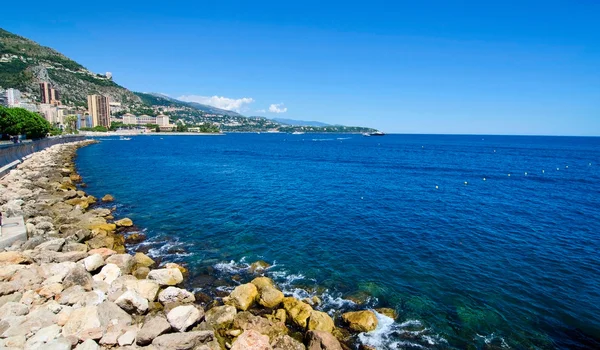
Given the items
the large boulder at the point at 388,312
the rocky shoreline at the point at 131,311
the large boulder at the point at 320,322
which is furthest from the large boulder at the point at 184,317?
the large boulder at the point at 388,312

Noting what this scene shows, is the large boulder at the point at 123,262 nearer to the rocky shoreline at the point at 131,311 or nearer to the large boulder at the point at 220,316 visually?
the rocky shoreline at the point at 131,311

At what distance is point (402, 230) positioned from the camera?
26203mm

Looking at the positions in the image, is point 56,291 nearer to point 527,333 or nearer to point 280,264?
point 280,264

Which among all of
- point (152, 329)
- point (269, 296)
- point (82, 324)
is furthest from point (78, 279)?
point (269, 296)

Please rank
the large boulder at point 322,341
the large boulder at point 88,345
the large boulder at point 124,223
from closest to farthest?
the large boulder at point 88,345 < the large boulder at point 322,341 < the large boulder at point 124,223

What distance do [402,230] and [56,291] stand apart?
22524 mm

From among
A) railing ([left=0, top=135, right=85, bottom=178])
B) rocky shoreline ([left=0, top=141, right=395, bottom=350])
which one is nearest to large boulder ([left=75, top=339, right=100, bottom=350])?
rocky shoreline ([left=0, top=141, right=395, bottom=350])

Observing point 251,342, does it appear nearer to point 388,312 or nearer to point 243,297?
point 243,297

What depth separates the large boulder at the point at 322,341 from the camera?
456 inches

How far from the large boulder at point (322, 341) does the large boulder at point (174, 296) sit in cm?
599

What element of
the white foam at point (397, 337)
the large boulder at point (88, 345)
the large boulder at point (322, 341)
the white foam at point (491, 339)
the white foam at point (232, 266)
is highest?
the large boulder at point (88, 345)

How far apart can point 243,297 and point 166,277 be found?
4.49 metres

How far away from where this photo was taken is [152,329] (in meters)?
Result: 11.5

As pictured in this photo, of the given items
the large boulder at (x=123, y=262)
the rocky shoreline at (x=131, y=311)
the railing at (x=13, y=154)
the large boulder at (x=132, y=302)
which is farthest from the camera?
the railing at (x=13, y=154)
